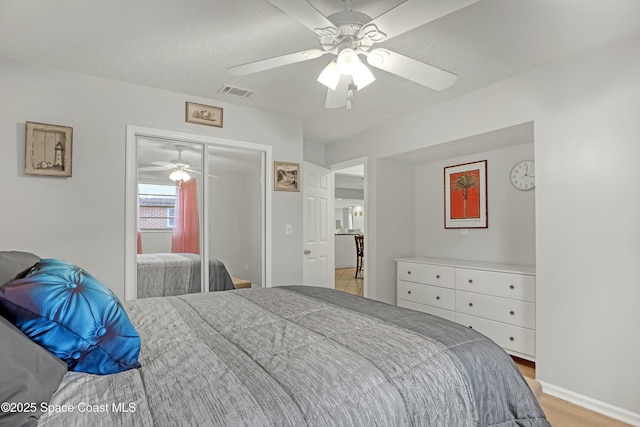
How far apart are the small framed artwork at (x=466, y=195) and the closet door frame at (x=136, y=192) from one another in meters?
2.07

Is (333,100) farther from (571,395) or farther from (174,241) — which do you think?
(571,395)

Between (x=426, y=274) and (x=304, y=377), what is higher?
(x=304, y=377)

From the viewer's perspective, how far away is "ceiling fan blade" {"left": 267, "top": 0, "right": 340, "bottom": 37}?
144cm

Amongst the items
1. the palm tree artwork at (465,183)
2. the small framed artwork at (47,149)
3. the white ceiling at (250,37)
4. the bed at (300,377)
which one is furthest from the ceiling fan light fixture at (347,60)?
the palm tree artwork at (465,183)

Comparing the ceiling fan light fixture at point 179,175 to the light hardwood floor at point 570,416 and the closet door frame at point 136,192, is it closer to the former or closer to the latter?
the closet door frame at point 136,192

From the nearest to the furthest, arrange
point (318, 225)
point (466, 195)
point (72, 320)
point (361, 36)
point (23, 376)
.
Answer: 1. point (23, 376)
2. point (72, 320)
3. point (361, 36)
4. point (466, 195)
5. point (318, 225)

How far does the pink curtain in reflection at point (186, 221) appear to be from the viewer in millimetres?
3219

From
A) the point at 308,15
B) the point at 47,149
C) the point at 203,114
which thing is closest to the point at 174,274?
the point at 47,149

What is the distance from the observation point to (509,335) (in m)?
3.03

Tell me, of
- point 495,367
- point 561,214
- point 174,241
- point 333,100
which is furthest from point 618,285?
point 174,241

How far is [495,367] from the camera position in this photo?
127 centimetres

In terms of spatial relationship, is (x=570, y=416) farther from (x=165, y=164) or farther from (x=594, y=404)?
(x=165, y=164)

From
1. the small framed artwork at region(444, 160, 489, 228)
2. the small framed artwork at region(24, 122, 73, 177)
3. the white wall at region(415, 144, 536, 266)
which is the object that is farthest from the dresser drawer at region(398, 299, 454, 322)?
the small framed artwork at region(24, 122, 73, 177)

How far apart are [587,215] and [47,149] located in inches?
151
